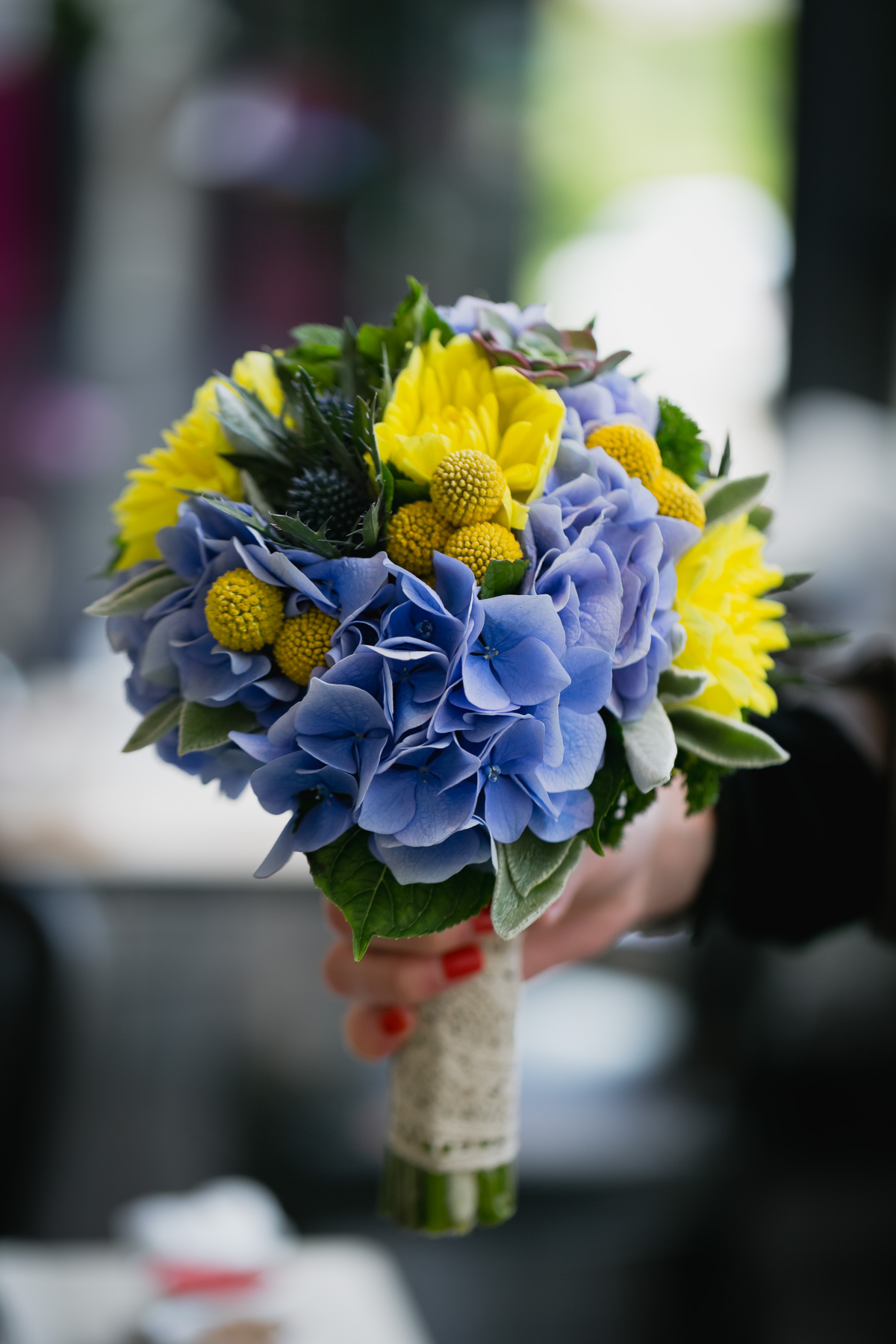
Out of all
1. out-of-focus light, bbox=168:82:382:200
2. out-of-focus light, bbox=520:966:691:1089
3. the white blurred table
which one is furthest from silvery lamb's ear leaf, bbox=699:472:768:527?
out-of-focus light, bbox=168:82:382:200

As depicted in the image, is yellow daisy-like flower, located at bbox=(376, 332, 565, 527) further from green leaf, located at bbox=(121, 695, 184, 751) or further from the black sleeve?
the black sleeve

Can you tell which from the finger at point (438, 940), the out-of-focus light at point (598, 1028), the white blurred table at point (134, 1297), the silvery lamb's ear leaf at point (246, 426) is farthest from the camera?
the out-of-focus light at point (598, 1028)

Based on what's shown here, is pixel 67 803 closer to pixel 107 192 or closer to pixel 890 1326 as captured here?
pixel 890 1326

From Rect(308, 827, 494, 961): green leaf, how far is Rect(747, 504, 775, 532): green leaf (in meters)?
0.31

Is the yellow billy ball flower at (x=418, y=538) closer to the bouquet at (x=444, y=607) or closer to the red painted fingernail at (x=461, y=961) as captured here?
the bouquet at (x=444, y=607)

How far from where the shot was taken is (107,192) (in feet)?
Result: 15.5

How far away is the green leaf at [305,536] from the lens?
601 millimetres

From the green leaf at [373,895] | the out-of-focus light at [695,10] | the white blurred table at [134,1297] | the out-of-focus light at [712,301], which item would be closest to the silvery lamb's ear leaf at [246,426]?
the green leaf at [373,895]

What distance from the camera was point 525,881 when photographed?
605mm

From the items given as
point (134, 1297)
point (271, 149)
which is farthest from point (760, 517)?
point (271, 149)

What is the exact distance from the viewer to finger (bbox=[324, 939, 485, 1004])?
0.81 metres

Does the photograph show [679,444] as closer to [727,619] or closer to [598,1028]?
[727,619]

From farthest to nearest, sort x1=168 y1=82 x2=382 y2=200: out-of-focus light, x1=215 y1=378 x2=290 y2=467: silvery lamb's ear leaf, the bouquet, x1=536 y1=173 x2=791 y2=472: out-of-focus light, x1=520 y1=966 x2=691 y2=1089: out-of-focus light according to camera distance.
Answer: x1=168 y1=82 x2=382 y2=200: out-of-focus light, x1=536 y1=173 x2=791 y2=472: out-of-focus light, x1=520 y1=966 x2=691 y2=1089: out-of-focus light, x1=215 y1=378 x2=290 y2=467: silvery lamb's ear leaf, the bouquet

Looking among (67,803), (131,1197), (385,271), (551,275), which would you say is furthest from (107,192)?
(131,1197)
